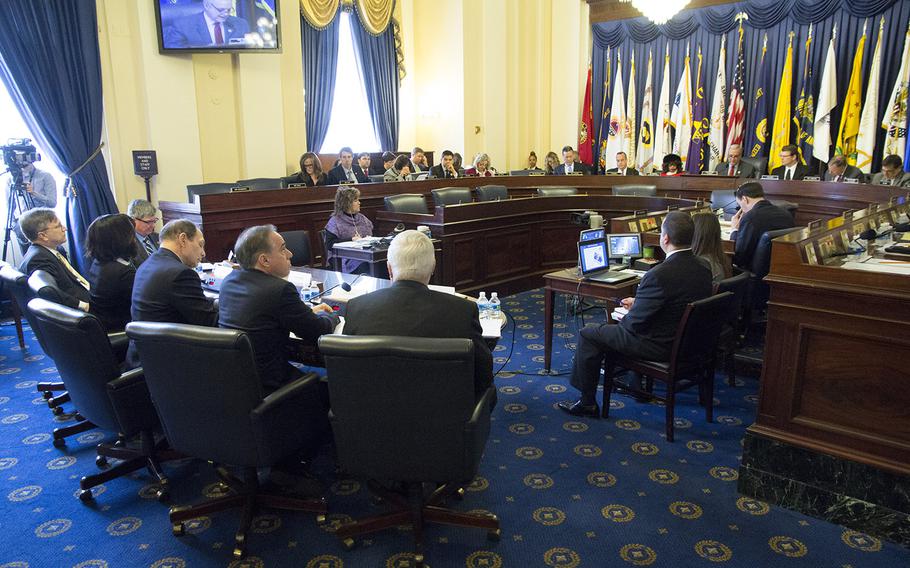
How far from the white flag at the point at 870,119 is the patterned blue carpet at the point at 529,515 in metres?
6.54

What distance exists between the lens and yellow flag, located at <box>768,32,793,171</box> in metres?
8.91

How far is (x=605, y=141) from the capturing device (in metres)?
11.0

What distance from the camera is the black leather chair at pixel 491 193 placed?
7.62 m

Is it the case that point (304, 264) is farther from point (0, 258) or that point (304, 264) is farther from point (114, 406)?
point (0, 258)

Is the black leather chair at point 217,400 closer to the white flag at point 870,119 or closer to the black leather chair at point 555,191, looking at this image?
the black leather chair at point 555,191

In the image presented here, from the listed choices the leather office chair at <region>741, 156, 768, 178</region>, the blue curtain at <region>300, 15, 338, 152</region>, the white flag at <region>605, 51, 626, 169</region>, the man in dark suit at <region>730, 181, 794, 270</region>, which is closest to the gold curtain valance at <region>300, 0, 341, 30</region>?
the blue curtain at <region>300, 15, 338, 152</region>

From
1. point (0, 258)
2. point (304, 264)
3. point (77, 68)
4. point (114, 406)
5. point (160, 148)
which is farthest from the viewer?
point (160, 148)

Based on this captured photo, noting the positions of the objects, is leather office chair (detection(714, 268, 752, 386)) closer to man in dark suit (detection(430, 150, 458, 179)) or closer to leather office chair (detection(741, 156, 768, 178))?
leather office chair (detection(741, 156, 768, 178))

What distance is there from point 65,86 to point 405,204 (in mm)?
3737

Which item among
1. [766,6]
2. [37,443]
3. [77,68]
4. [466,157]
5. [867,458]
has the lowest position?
[37,443]

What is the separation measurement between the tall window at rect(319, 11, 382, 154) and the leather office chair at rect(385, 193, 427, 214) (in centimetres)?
332

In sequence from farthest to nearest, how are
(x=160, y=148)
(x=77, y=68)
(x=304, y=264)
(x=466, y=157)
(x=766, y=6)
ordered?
(x=466, y=157) < (x=766, y=6) < (x=160, y=148) < (x=77, y=68) < (x=304, y=264)

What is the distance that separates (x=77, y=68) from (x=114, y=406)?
5.50 meters

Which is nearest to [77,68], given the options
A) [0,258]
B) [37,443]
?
[0,258]
